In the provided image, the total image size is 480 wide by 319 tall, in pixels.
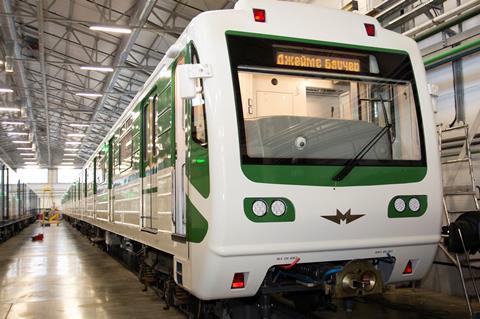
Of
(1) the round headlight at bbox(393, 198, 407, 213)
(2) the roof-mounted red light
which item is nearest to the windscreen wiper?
(1) the round headlight at bbox(393, 198, 407, 213)

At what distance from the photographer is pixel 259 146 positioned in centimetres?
382

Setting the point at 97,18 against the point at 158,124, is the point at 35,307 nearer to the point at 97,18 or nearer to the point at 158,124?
the point at 158,124

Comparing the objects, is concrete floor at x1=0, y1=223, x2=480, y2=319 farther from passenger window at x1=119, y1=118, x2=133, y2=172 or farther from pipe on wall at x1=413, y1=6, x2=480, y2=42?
pipe on wall at x1=413, y1=6, x2=480, y2=42

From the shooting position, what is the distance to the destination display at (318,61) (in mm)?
4070

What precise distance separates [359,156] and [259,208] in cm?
101

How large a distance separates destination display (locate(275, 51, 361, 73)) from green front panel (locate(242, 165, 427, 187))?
0.87m

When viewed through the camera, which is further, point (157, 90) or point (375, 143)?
point (157, 90)

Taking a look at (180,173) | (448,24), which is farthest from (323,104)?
(448,24)

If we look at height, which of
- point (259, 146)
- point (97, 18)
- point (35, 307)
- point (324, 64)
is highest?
point (97, 18)

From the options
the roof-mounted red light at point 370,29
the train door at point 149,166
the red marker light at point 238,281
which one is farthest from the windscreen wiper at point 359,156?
the train door at point 149,166

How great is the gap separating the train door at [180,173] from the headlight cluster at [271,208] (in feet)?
2.49

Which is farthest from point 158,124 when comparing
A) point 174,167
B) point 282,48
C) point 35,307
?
point 35,307

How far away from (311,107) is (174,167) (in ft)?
4.43

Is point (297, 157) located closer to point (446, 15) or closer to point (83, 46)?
point (446, 15)
